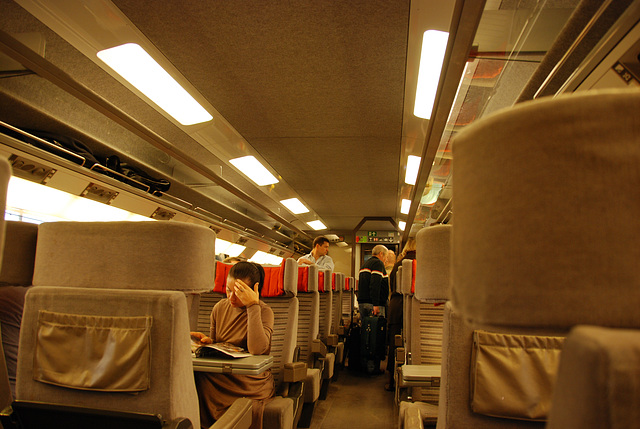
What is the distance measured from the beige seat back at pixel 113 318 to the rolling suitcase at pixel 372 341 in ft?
17.8

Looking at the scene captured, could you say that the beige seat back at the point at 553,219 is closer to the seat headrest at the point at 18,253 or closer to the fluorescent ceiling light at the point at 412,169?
the seat headrest at the point at 18,253

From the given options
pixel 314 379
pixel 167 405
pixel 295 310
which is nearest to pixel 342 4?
pixel 295 310

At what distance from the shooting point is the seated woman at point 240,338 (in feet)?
8.46

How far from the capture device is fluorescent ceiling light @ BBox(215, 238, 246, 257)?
7699mm

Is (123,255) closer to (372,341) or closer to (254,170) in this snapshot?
(254,170)

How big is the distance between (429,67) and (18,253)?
118 inches

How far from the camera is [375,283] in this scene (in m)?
6.39

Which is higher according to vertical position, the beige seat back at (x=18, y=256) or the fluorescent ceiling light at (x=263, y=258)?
the fluorescent ceiling light at (x=263, y=258)

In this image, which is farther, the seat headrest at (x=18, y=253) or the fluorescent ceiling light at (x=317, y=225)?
the fluorescent ceiling light at (x=317, y=225)

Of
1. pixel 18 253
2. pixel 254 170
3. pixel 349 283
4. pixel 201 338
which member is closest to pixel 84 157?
pixel 201 338

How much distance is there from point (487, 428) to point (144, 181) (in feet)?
14.4

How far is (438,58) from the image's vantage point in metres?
3.06

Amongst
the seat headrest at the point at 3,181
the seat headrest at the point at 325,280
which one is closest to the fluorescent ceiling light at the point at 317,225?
the seat headrest at the point at 325,280

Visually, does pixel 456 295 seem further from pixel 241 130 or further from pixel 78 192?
pixel 241 130
